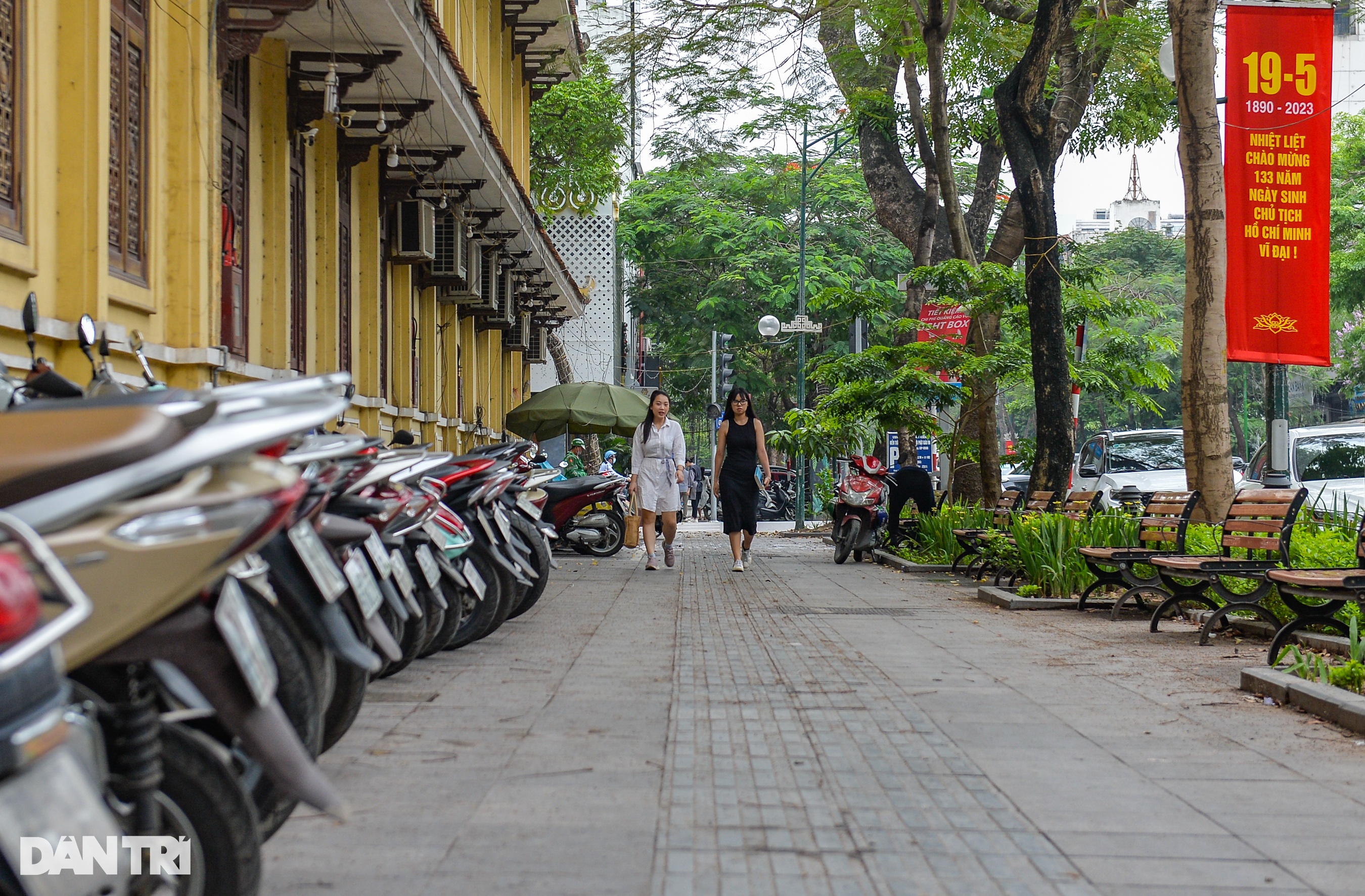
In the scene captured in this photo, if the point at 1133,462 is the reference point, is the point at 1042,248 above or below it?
above

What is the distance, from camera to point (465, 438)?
76.0ft

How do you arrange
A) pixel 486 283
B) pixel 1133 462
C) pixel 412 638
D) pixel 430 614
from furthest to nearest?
pixel 1133 462, pixel 486 283, pixel 430 614, pixel 412 638

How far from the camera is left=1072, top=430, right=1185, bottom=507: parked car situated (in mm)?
22750

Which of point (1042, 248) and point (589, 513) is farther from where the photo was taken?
point (589, 513)

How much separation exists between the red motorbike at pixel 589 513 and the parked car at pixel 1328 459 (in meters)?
7.85

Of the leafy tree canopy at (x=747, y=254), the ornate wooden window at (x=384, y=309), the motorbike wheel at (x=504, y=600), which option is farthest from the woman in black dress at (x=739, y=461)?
the leafy tree canopy at (x=747, y=254)

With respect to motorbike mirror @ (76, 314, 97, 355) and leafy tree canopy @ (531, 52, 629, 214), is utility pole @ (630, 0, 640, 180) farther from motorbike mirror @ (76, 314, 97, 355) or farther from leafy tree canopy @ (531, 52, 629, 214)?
motorbike mirror @ (76, 314, 97, 355)

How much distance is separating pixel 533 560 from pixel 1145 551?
13.9ft

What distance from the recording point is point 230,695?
2.99m

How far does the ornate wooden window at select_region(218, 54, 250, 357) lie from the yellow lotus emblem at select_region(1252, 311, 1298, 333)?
26.3 feet

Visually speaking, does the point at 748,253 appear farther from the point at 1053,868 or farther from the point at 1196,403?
the point at 1053,868

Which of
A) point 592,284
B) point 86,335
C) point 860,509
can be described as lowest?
point 860,509

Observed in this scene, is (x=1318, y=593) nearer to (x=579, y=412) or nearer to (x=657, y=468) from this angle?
(x=657, y=468)

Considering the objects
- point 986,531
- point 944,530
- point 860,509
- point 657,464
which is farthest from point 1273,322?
point 860,509
